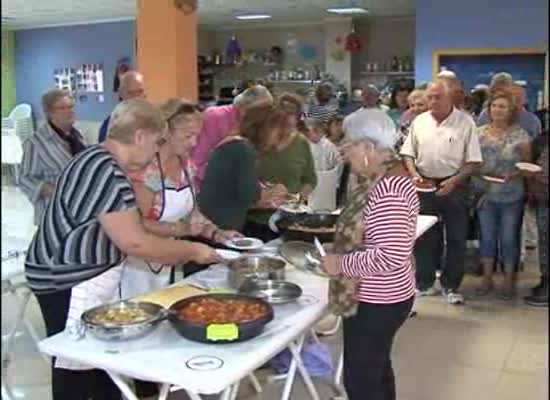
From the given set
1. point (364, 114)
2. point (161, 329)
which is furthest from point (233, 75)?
point (161, 329)

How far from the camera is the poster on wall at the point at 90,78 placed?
409 cm

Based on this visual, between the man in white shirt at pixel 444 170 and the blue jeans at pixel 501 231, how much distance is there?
0.38 ft

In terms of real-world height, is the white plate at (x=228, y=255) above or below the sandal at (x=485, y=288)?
above

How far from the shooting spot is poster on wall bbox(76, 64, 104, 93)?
13.4 feet

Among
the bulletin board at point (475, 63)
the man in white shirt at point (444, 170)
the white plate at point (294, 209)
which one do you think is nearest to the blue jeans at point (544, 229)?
the white plate at point (294, 209)

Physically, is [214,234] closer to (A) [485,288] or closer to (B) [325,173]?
(B) [325,173]

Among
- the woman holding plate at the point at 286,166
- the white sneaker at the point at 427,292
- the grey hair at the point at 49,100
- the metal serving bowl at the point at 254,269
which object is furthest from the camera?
the white sneaker at the point at 427,292

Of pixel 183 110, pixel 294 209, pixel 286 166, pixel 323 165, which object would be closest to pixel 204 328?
pixel 183 110

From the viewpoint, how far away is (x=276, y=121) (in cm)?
303

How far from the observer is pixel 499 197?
13.3 feet

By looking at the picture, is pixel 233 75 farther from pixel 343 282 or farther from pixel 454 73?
pixel 343 282

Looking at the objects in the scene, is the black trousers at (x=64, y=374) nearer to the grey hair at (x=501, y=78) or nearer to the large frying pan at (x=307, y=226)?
the large frying pan at (x=307, y=226)

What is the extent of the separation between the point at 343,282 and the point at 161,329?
21.5 inches

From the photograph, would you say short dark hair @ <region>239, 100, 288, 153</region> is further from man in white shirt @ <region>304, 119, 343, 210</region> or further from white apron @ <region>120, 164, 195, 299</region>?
man in white shirt @ <region>304, 119, 343, 210</region>
